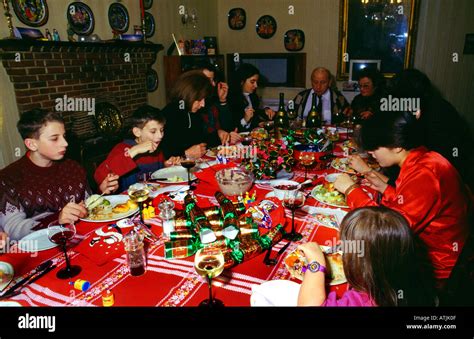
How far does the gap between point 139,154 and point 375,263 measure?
192 cm

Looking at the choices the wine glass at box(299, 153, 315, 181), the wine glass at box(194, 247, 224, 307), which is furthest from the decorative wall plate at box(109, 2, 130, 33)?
the wine glass at box(194, 247, 224, 307)

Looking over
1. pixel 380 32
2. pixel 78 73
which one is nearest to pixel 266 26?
pixel 380 32

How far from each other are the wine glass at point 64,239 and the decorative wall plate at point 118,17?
4.05 meters

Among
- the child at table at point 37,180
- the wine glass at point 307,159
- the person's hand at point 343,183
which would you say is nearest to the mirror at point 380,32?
the wine glass at point 307,159

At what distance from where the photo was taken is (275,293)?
1.09m

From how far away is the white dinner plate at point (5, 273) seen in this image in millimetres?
1165

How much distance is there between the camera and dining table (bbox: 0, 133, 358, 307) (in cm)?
111

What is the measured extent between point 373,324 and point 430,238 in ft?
2.28

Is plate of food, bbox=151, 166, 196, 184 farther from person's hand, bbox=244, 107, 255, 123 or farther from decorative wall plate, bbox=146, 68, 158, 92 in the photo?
decorative wall plate, bbox=146, 68, 158, 92

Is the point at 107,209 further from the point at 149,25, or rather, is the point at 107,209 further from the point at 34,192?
the point at 149,25

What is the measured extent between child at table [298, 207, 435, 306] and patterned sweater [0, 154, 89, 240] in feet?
4.60

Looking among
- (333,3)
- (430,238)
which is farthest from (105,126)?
(333,3)

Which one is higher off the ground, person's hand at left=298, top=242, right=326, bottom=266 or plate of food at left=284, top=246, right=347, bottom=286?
person's hand at left=298, top=242, right=326, bottom=266

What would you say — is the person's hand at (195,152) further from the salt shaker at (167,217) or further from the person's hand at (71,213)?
the person's hand at (71,213)
